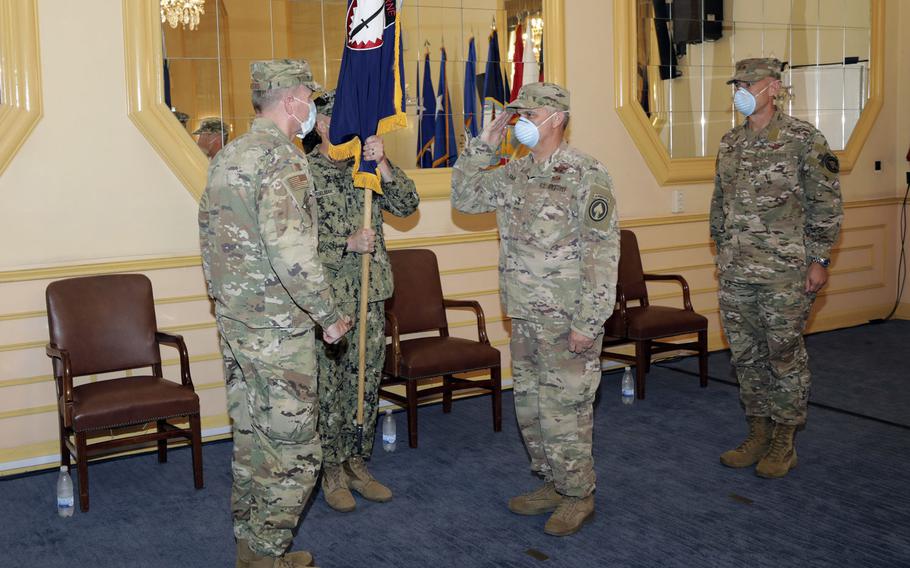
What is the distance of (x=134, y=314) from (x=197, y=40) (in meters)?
1.47

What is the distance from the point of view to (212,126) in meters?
4.80

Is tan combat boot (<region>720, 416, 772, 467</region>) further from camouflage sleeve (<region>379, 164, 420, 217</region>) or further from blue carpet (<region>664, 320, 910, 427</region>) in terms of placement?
camouflage sleeve (<region>379, 164, 420, 217</region>)

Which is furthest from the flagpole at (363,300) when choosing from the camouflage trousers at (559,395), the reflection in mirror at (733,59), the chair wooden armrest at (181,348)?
the reflection in mirror at (733,59)

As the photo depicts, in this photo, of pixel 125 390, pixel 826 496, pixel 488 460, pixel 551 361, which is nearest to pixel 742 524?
pixel 826 496

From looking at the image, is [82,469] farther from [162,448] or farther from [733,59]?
[733,59]

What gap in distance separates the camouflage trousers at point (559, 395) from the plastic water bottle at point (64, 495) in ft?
6.31

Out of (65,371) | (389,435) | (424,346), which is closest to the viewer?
(65,371)

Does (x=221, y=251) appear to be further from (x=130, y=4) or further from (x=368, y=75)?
(x=130, y=4)

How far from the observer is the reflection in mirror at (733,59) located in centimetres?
644

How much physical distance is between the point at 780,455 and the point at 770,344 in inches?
20.0

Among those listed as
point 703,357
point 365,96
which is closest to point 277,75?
point 365,96

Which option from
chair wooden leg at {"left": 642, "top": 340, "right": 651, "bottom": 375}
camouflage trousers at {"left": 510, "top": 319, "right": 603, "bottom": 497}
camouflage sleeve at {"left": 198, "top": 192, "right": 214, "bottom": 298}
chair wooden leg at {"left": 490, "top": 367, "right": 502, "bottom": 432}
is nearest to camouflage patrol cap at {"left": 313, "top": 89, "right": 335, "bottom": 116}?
camouflage sleeve at {"left": 198, "top": 192, "right": 214, "bottom": 298}

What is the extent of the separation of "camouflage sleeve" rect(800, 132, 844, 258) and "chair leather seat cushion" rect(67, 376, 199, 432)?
2901mm

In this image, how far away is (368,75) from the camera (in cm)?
384
